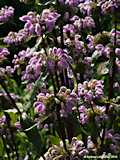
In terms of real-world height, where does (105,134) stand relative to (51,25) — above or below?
below

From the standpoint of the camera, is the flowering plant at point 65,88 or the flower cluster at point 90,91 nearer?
the flowering plant at point 65,88

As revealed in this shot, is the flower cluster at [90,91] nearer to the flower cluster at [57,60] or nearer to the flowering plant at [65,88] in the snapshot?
the flowering plant at [65,88]

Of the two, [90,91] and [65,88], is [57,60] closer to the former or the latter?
[65,88]

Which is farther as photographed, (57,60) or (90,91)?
(90,91)

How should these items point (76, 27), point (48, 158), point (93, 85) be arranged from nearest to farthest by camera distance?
point (48, 158), point (93, 85), point (76, 27)

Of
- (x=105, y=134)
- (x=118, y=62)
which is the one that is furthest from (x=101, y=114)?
(x=118, y=62)

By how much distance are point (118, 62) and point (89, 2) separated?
1.53ft

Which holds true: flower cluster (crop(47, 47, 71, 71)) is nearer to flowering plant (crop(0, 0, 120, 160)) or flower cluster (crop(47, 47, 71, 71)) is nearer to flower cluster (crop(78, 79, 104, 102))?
flowering plant (crop(0, 0, 120, 160))

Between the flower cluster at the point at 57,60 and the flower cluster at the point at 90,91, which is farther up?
the flower cluster at the point at 57,60

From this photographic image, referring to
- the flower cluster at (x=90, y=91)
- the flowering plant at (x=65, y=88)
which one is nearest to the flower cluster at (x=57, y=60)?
the flowering plant at (x=65, y=88)

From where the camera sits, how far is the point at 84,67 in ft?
9.59

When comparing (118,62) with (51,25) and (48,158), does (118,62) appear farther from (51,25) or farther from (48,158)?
(48,158)

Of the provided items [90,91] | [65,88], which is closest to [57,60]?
[65,88]

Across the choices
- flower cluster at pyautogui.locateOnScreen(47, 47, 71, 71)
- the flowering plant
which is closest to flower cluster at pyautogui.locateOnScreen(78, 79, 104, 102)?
the flowering plant
